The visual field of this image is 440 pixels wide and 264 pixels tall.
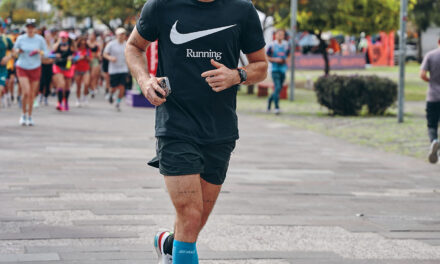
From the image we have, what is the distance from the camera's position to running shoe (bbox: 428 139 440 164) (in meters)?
11.2

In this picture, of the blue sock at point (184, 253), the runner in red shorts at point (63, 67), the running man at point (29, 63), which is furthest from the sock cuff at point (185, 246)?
the runner in red shorts at point (63, 67)

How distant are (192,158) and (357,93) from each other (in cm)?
1522

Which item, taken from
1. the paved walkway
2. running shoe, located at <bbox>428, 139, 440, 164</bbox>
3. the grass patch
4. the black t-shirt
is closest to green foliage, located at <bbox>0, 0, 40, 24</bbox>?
the grass patch

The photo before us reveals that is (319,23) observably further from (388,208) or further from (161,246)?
(161,246)

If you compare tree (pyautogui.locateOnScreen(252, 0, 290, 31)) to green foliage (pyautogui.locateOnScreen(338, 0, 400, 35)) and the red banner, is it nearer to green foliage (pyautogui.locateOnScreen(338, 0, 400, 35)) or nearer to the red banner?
green foliage (pyautogui.locateOnScreen(338, 0, 400, 35))

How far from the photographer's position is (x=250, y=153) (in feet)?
39.7

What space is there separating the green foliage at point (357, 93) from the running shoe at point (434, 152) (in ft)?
24.7

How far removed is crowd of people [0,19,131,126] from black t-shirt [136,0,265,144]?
1056 centimetres

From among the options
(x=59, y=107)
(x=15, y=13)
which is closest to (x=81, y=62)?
(x=59, y=107)

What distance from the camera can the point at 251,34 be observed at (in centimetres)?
444

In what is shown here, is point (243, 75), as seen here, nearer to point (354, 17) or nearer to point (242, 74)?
point (242, 74)

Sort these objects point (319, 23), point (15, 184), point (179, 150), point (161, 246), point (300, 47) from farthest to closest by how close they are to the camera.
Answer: point (300, 47) → point (319, 23) → point (15, 184) → point (161, 246) → point (179, 150)

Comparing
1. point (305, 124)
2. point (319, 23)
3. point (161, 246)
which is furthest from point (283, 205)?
point (319, 23)

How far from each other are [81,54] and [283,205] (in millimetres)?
14169
